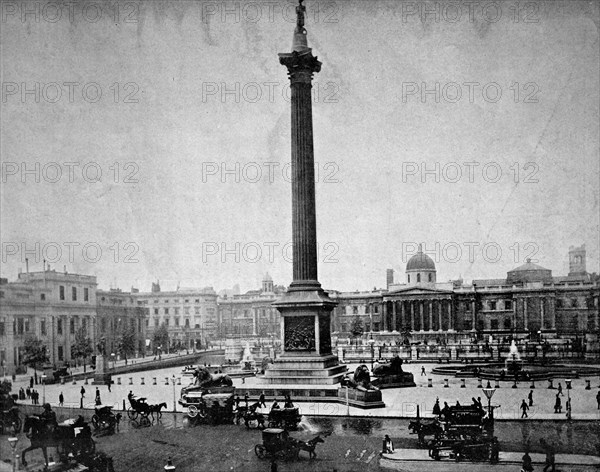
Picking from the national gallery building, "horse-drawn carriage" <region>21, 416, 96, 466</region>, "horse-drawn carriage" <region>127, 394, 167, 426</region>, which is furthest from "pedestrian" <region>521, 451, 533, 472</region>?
the national gallery building

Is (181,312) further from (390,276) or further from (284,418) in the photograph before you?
(284,418)

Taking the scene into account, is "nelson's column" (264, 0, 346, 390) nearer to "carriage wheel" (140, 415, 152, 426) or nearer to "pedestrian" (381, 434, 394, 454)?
"carriage wheel" (140, 415, 152, 426)

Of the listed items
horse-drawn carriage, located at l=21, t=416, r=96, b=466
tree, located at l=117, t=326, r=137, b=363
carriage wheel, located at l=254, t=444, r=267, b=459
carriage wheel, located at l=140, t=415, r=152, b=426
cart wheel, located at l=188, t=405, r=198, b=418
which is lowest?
tree, located at l=117, t=326, r=137, b=363

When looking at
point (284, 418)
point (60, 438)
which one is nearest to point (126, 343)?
point (284, 418)

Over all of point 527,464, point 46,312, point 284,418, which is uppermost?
point 46,312

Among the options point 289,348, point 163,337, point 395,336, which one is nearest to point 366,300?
point 395,336

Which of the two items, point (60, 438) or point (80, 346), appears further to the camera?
point (80, 346)

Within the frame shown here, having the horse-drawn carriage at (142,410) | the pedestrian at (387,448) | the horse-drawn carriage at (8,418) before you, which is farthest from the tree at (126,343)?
the pedestrian at (387,448)
